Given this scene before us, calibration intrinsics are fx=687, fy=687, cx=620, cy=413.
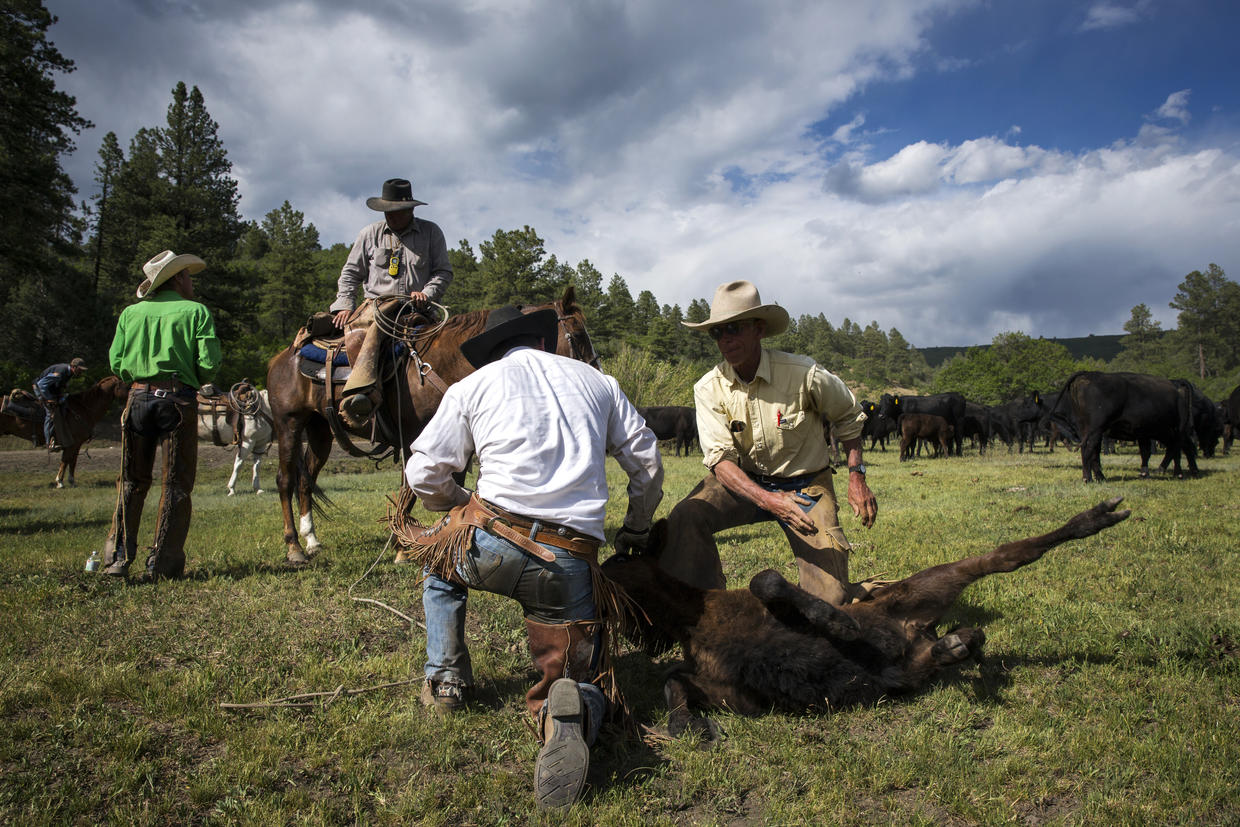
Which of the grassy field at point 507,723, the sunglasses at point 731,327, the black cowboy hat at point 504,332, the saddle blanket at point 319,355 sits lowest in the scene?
the grassy field at point 507,723

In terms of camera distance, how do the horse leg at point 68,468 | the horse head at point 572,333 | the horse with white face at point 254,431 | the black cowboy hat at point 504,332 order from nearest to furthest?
the black cowboy hat at point 504,332
the horse head at point 572,333
the horse with white face at point 254,431
the horse leg at point 68,468

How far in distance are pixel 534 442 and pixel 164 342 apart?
4151 millimetres

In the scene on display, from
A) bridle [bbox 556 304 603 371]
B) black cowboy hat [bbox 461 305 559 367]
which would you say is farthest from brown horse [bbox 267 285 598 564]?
black cowboy hat [bbox 461 305 559 367]

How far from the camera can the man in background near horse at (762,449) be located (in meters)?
4.01

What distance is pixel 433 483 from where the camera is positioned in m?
3.05

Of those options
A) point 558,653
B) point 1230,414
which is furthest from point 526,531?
point 1230,414

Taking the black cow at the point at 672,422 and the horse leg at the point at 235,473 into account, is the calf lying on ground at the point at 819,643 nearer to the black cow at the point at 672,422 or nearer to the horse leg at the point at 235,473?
the horse leg at the point at 235,473

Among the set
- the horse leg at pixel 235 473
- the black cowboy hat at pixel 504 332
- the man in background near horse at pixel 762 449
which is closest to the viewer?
the black cowboy hat at pixel 504 332

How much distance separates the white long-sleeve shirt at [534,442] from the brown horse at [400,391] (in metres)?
2.45

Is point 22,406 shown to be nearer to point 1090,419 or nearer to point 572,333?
point 572,333

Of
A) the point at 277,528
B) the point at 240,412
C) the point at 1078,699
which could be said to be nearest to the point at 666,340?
the point at 240,412

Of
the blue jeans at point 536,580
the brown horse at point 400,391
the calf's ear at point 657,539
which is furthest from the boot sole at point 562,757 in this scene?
the brown horse at point 400,391

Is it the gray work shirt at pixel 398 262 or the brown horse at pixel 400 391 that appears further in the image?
the gray work shirt at pixel 398 262

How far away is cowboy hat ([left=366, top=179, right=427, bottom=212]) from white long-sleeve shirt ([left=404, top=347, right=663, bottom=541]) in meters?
3.86
